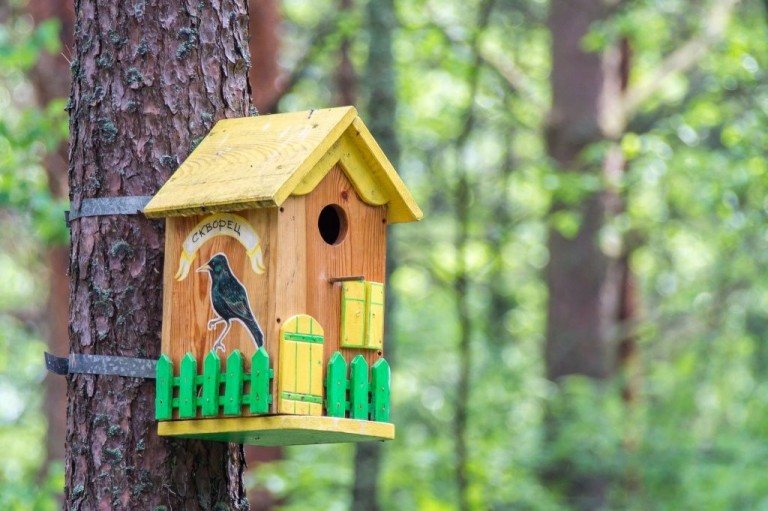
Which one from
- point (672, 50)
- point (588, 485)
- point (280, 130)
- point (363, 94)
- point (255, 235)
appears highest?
point (672, 50)

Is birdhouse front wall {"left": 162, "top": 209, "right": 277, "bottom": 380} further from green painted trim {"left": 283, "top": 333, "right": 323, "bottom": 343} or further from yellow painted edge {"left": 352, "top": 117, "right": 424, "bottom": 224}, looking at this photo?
yellow painted edge {"left": 352, "top": 117, "right": 424, "bottom": 224}

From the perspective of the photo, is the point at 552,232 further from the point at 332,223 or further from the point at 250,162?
the point at 250,162

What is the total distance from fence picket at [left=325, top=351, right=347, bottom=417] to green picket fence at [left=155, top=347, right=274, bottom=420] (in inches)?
8.3

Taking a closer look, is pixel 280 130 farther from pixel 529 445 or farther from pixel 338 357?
pixel 529 445

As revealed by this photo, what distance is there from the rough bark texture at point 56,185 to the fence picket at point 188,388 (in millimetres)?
5489

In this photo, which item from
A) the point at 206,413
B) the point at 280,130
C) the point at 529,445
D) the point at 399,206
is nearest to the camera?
the point at 206,413

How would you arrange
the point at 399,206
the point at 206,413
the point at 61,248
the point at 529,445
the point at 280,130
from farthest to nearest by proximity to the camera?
the point at 529,445 → the point at 61,248 → the point at 399,206 → the point at 280,130 → the point at 206,413

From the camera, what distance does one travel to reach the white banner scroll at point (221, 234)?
2.95 metres

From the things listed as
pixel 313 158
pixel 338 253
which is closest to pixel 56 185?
pixel 338 253

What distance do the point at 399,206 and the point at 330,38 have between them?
4.56 metres

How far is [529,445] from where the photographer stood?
34.0 ft

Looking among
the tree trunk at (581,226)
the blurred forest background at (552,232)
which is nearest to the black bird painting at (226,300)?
the blurred forest background at (552,232)

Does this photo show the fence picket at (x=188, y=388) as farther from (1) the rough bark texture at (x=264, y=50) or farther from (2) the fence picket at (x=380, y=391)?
(1) the rough bark texture at (x=264, y=50)

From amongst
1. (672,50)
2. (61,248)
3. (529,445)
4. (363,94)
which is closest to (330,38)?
(363,94)
